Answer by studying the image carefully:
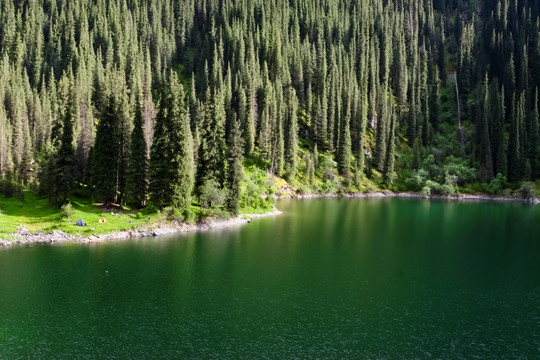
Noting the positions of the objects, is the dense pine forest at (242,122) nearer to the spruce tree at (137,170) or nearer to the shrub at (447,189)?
the shrub at (447,189)

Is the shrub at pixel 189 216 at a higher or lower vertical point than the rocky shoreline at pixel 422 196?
higher

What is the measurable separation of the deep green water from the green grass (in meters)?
6.61

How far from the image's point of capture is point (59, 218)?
258 ft

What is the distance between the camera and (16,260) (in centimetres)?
6059

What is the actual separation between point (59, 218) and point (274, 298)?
47565mm

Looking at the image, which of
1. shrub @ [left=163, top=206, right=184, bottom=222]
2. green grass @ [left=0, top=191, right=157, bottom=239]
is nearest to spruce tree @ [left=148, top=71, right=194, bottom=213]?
shrub @ [left=163, top=206, right=184, bottom=222]

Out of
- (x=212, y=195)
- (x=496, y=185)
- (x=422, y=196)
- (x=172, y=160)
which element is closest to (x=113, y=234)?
(x=172, y=160)

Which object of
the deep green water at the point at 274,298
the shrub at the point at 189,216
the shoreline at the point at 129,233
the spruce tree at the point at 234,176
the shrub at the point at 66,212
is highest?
the spruce tree at the point at 234,176

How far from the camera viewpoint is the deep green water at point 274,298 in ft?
128

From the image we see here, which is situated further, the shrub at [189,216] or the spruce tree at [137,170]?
the spruce tree at [137,170]

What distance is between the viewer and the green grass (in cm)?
7450

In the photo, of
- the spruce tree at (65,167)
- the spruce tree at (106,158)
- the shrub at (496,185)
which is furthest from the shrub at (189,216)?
the shrub at (496,185)

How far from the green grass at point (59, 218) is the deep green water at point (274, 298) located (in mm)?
6614

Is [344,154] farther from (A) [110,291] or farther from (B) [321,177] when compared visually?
(A) [110,291]
